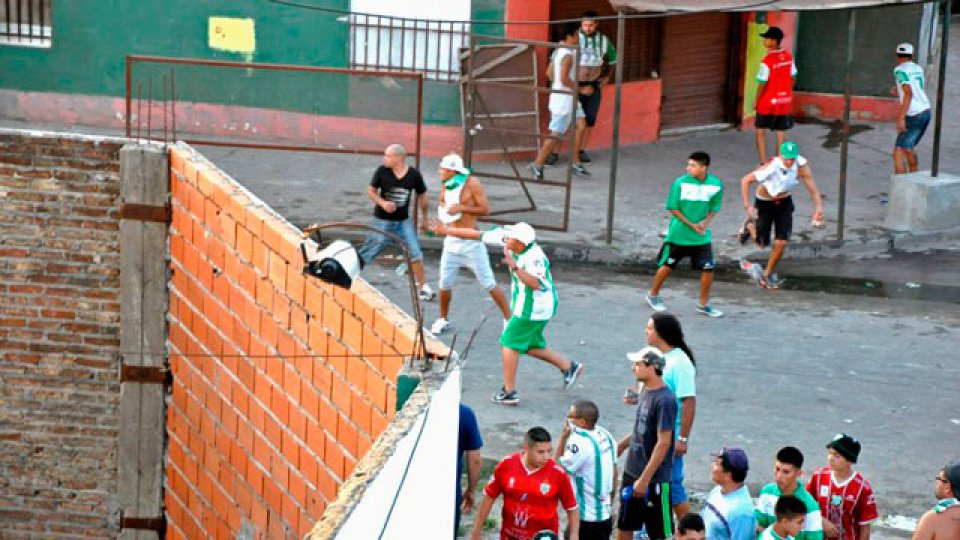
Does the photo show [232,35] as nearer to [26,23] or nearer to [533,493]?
[26,23]

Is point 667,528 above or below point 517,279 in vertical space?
below

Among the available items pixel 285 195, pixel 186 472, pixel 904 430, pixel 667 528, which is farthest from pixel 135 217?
pixel 285 195

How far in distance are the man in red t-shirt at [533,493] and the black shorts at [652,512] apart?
73 centimetres

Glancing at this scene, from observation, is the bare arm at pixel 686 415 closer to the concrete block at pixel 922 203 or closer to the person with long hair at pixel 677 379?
the person with long hair at pixel 677 379

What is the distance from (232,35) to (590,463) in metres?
11.8

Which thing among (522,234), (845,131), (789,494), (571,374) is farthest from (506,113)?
(789,494)

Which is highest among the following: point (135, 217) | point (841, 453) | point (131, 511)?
point (135, 217)

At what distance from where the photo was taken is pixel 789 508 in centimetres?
834

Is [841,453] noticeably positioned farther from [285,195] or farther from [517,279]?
[285,195]

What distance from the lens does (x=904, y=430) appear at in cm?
1200

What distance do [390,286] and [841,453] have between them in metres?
6.98

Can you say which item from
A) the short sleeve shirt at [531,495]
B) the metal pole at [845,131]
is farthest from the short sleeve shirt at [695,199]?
the short sleeve shirt at [531,495]

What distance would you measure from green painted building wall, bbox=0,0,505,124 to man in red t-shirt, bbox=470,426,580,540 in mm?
10657

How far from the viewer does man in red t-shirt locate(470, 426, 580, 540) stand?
355 inches
